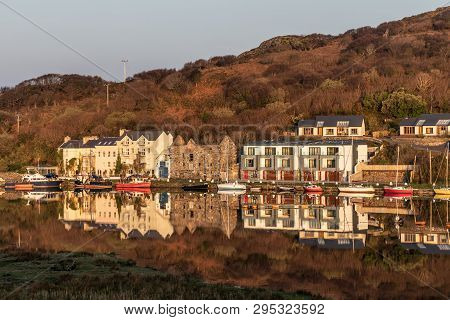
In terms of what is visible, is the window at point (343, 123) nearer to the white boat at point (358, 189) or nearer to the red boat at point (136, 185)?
the white boat at point (358, 189)

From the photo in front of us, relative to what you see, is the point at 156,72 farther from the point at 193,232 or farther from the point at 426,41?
the point at 193,232

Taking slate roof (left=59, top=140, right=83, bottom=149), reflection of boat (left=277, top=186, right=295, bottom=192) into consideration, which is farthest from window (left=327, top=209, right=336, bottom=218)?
slate roof (left=59, top=140, right=83, bottom=149)

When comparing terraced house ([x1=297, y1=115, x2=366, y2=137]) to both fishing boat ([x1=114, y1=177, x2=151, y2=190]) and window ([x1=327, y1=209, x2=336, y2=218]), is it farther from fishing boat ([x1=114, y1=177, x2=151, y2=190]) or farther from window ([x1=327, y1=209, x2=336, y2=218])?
window ([x1=327, y1=209, x2=336, y2=218])

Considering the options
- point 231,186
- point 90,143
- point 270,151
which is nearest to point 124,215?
point 231,186

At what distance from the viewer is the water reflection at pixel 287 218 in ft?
90.8

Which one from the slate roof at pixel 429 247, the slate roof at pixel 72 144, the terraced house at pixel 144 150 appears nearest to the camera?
the slate roof at pixel 429 247

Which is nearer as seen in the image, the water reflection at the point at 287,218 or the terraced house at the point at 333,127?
the water reflection at the point at 287,218

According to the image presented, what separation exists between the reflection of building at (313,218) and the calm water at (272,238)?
0.20ft

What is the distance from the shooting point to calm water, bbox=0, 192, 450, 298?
1877 centimetres

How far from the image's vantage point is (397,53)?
126438mm

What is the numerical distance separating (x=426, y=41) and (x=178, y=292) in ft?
424

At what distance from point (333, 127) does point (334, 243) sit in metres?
47.8

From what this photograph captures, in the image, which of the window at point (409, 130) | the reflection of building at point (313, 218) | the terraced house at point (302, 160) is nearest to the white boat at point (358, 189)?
the reflection of building at point (313, 218)

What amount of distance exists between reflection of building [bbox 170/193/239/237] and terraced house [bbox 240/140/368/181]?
12.0 meters
